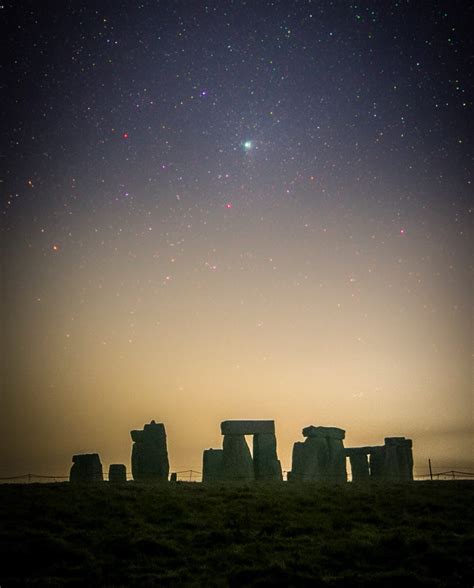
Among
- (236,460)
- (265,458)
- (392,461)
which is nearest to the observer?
(236,460)

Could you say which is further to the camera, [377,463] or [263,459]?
[377,463]

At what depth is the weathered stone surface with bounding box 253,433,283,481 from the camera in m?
29.4

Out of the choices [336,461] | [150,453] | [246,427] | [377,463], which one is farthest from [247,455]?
[377,463]

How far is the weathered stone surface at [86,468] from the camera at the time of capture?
29033mm

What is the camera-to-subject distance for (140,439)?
104 feet

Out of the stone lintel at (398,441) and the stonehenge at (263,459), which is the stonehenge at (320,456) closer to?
the stonehenge at (263,459)

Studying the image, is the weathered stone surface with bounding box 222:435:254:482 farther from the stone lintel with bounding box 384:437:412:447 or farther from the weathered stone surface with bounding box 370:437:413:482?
the stone lintel with bounding box 384:437:412:447

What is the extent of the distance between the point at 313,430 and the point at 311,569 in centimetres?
1986

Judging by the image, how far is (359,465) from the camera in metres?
32.2

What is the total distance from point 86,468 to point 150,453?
333cm

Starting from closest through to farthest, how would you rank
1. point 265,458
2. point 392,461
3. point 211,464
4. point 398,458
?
point 265,458 → point 211,464 → point 392,461 → point 398,458

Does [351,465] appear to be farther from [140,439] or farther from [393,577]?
[393,577]

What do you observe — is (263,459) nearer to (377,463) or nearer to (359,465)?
(359,465)

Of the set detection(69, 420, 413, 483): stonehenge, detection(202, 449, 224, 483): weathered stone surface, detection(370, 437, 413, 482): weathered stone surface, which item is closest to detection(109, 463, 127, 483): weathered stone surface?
detection(69, 420, 413, 483): stonehenge
